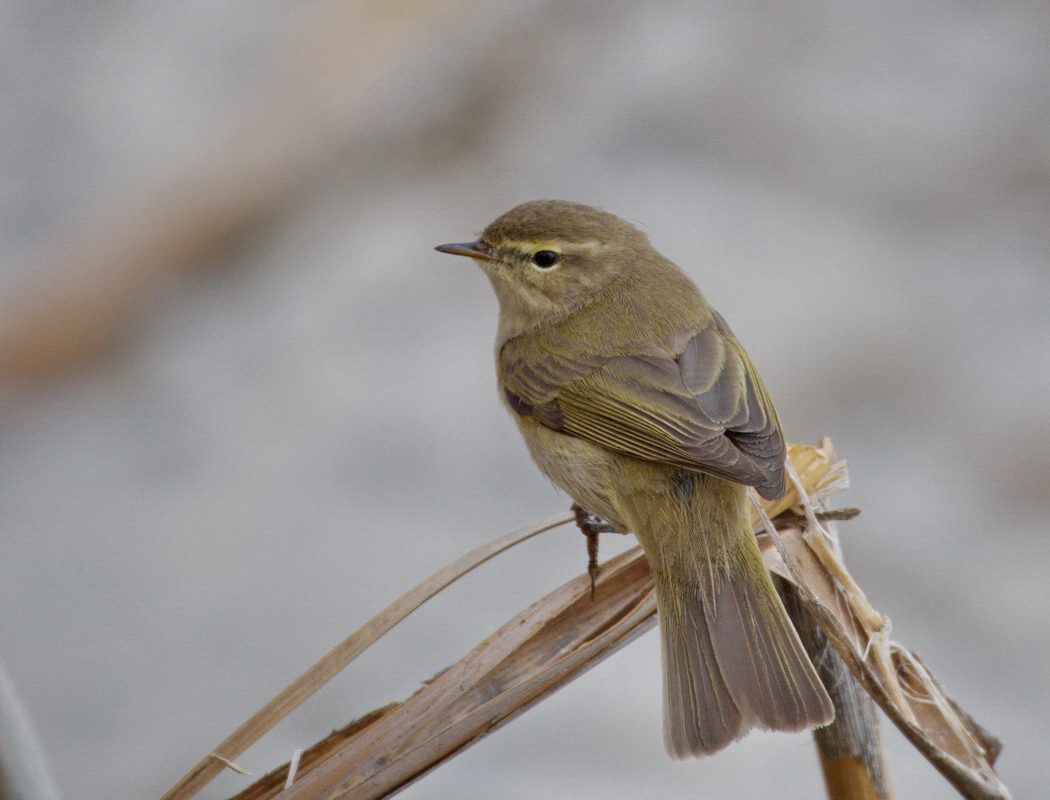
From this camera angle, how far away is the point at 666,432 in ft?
8.93

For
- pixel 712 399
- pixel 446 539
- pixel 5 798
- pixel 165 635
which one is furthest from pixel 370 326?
pixel 5 798

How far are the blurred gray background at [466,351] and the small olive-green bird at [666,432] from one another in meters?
1.21

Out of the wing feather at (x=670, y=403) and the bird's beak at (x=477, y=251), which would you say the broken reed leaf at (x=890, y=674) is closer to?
the wing feather at (x=670, y=403)

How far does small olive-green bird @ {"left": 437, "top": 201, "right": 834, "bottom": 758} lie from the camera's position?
7.88 ft

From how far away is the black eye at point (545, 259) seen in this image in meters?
3.38

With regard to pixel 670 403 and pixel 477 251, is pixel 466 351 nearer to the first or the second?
pixel 477 251

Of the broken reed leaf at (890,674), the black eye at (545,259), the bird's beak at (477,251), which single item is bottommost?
the broken reed leaf at (890,674)

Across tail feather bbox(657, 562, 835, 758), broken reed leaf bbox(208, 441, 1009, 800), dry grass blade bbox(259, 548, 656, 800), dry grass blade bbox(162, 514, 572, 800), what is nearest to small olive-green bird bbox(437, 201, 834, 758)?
tail feather bbox(657, 562, 835, 758)

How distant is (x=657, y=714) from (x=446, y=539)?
112cm

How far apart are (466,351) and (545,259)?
1.87m

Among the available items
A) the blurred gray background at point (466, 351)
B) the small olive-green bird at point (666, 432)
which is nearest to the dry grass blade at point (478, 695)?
the small olive-green bird at point (666, 432)

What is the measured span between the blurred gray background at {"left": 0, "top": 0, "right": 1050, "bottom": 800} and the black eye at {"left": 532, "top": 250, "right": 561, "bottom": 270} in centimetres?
129

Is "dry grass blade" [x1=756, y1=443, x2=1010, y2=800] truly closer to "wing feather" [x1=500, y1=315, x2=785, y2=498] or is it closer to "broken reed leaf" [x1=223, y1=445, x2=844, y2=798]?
"wing feather" [x1=500, y1=315, x2=785, y2=498]

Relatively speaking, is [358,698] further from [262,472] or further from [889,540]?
[889,540]
